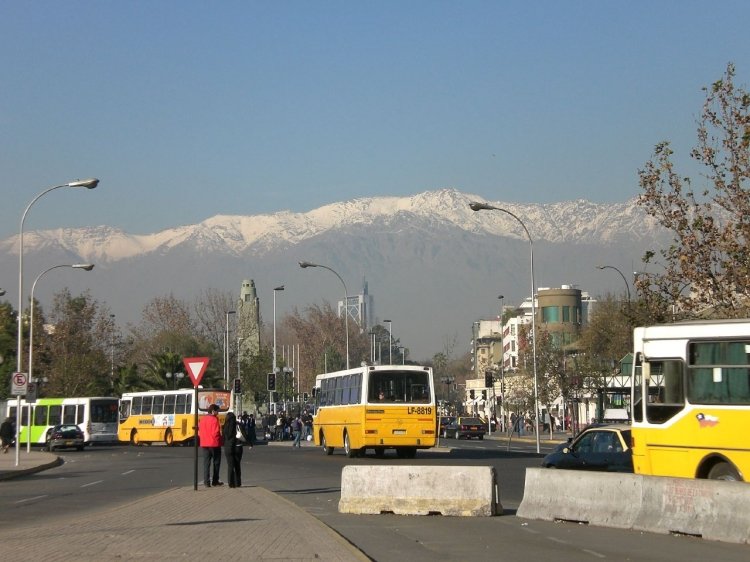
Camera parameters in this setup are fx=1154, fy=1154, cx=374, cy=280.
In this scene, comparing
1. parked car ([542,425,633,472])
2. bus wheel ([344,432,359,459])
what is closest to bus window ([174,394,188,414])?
bus wheel ([344,432,359,459])

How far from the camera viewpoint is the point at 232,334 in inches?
4136

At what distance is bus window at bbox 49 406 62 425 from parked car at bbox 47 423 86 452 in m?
6.67

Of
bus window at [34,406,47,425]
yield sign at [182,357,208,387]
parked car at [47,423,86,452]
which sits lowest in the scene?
parked car at [47,423,86,452]

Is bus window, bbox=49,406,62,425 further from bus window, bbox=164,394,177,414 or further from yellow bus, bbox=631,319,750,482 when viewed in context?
yellow bus, bbox=631,319,750,482

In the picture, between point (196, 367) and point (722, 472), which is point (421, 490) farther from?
point (196, 367)

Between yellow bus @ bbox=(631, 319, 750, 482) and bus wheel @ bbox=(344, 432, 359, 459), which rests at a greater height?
yellow bus @ bbox=(631, 319, 750, 482)

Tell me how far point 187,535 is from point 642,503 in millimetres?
6432

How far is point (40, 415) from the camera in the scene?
66188 mm

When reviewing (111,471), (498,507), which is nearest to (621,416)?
(111,471)

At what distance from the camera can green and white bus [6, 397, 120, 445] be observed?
6475 centimetres

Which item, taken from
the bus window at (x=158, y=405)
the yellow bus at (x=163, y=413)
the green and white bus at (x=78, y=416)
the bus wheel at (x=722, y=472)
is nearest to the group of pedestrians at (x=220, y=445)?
the bus wheel at (x=722, y=472)

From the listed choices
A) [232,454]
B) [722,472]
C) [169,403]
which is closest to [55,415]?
[169,403]

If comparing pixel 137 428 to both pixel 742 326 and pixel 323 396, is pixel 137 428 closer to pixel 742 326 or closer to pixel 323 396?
pixel 323 396

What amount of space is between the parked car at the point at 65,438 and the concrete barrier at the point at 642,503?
1690 inches
